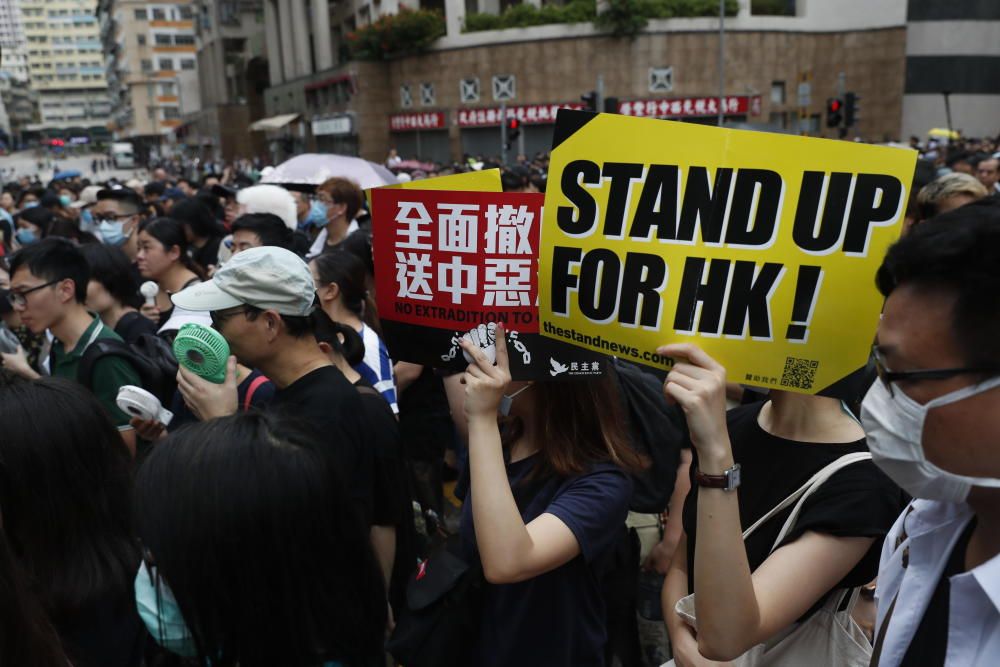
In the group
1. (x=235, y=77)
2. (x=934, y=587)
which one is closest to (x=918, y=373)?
(x=934, y=587)

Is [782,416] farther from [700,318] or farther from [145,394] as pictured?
[145,394]

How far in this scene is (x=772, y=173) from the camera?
1.71 meters

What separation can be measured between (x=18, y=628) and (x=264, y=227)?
4476mm

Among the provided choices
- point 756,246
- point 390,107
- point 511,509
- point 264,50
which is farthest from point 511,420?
point 264,50

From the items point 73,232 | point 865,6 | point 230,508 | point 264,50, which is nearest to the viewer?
point 230,508

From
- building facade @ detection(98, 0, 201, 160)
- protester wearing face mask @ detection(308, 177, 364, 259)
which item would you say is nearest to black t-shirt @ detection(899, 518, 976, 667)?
protester wearing face mask @ detection(308, 177, 364, 259)

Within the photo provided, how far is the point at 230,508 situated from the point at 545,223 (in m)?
0.97

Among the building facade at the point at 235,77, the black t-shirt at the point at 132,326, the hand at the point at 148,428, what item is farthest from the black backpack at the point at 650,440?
the building facade at the point at 235,77

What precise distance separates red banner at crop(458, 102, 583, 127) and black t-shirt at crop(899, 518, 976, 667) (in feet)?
103

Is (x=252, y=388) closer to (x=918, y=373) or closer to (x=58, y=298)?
(x=58, y=298)

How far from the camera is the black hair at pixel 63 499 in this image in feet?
6.98

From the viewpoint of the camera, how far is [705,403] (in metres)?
1.64

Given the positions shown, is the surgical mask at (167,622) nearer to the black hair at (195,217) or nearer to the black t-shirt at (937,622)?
the black t-shirt at (937,622)

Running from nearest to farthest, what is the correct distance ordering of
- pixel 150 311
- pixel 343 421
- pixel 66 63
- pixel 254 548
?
pixel 254 548, pixel 343 421, pixel 150 311, pixel 66 63
